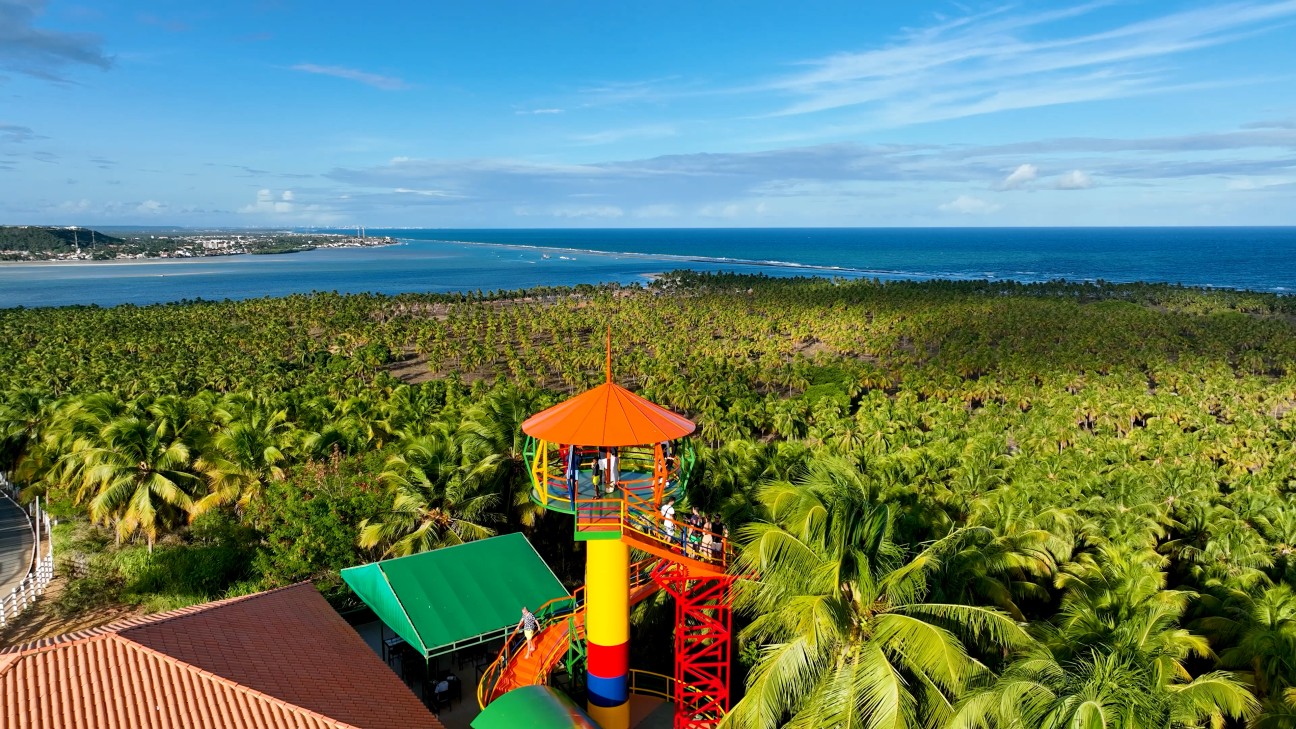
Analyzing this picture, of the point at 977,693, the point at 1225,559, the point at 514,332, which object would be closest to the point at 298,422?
the point at 977,693

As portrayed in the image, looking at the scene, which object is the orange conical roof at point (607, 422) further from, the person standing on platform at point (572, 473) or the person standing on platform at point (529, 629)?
the person standing on platform at point (529, 629)

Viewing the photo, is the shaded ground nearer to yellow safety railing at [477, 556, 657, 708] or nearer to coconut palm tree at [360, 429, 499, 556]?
coconut palm tree at [360, 429, 499, 556]

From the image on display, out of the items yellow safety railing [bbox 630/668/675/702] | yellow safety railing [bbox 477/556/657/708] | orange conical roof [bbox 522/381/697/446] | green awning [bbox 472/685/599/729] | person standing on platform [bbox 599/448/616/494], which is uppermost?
orange conical roof [bbox 522/381/697/446]

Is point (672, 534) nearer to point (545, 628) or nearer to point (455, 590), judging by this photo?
point (545, 628)

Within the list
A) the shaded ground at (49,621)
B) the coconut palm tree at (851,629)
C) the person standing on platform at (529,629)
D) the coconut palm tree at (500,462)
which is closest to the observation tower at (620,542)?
the person standing on platform at (529,629)

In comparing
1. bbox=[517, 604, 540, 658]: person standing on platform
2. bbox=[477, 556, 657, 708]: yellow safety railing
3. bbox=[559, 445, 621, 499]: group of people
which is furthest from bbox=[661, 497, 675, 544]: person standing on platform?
bbox=[517, 604, 540, 658]: person standing on platform

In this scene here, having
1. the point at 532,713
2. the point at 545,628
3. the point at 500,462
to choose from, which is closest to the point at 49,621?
the point at 500,462
